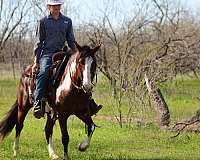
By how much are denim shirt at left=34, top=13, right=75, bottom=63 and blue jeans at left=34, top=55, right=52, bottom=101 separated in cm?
18

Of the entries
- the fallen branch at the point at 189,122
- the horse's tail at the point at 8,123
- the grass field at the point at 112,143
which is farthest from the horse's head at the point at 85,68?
the fallen branch at the point at 189,122

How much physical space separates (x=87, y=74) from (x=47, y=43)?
1.57m

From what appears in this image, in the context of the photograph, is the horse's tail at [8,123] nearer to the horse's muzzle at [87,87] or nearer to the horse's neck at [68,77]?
the horse's neck at [68,77]

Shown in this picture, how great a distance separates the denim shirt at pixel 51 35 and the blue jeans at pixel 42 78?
0.18 metres

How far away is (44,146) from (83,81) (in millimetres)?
3908

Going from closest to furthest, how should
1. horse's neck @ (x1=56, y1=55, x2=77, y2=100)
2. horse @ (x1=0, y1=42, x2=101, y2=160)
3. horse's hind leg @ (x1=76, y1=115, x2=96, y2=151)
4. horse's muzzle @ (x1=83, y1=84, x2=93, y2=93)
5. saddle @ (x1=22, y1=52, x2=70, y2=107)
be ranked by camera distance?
horse's muzzle @ (x1=83, y1=84, x2=93, y2=93) < horse @ (x1=0, y1=42, x2=101, y2=160) < horse's neck @ (x1=56, y1=55, x2=77, y2=100) < horse's hind leg @ (x1=76, y1=115, x2=96, y2=151) < saddle @ (x1=22, y1=52, x2=70, y2=107)

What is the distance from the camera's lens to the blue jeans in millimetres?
9070

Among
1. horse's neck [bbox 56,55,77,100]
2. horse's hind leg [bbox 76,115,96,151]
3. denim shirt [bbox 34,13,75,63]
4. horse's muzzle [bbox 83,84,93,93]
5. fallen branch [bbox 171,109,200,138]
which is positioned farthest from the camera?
fallen branch [bbox 171,109,200,138]

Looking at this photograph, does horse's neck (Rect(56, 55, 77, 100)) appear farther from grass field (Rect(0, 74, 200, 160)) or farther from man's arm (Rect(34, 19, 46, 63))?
grass field (Rect(0, 74, 200, 160))

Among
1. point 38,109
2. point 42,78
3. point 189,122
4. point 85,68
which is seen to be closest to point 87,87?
point 85,68

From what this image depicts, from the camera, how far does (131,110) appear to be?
54.7 feet

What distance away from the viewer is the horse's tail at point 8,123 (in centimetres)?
1034

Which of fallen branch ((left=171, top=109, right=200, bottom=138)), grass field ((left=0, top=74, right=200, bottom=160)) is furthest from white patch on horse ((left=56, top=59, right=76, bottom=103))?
fallen branch ((left=171, top=109, right=200, bottom=138))

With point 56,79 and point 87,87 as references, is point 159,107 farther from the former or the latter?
point 87,87
